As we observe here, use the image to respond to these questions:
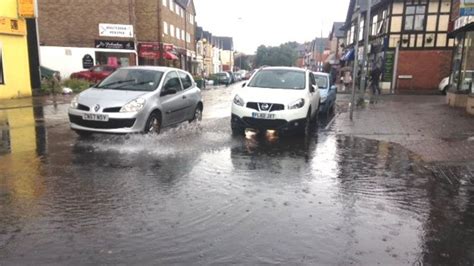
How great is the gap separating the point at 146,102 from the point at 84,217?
4590 mm

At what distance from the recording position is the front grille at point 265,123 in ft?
32.0

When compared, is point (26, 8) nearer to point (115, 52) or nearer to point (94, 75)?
point (94, 75)

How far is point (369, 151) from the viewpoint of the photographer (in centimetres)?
902

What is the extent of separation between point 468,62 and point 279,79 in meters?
10.1

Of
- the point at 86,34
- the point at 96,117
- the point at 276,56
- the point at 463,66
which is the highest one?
the point at 86,34

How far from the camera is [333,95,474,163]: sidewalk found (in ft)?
29.5

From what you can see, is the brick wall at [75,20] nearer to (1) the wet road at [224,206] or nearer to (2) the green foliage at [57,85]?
(2) the green foliage at [57,85]

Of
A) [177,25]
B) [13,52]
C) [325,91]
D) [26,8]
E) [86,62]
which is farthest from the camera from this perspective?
[177,25]

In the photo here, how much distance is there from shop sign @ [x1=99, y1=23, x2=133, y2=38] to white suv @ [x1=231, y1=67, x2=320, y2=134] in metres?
29.1

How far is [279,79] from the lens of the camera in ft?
36.8

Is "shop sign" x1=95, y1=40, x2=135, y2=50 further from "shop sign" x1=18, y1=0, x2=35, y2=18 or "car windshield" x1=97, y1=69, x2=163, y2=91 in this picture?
"car windshield" x1=97, y1=69, x2=163, y2=91

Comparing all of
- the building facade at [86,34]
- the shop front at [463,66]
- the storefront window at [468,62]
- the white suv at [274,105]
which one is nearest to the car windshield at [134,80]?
the white suv at [274,105]

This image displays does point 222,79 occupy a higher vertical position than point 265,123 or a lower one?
lower

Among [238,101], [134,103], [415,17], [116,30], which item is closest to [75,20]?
[116,30]
